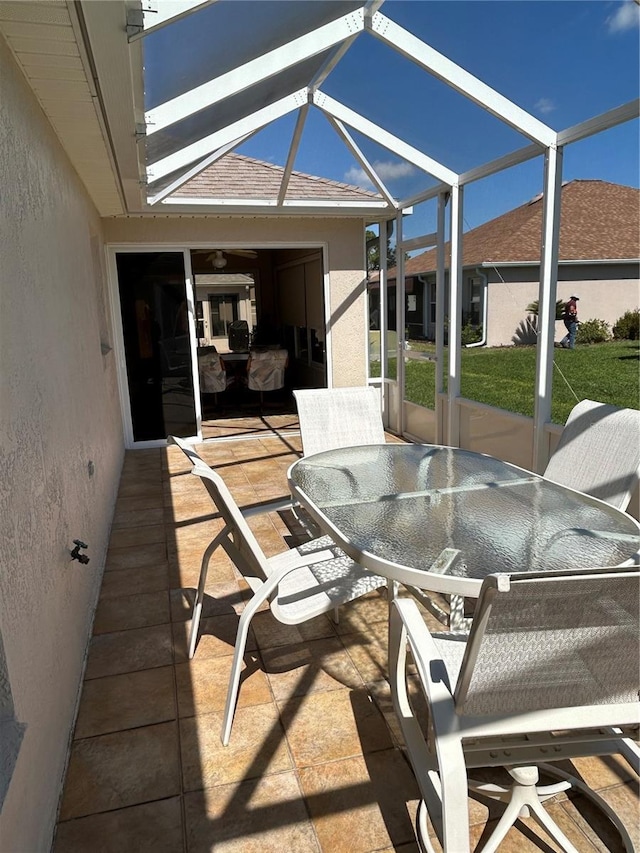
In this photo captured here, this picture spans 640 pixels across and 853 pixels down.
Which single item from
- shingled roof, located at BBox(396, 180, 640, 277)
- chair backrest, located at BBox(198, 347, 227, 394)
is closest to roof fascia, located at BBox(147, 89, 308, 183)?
shingled roof, located at BBox(396, 180, 640, 277)

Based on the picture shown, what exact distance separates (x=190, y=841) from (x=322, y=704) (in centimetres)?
78

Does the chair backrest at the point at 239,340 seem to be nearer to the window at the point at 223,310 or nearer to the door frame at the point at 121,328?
the window at the point at 223,310

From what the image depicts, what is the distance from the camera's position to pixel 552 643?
5.09 ft

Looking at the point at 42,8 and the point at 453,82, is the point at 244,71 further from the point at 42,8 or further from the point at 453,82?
the point at 42,8

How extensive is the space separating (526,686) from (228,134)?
4490 mm

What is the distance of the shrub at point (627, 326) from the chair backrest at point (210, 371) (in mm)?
5780

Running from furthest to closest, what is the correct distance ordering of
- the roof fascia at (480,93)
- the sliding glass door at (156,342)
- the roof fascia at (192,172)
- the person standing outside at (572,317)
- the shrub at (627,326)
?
the shrub at (627,326), the sliding glass door at (156,342), the person standing outside at (572,317), the roof fascia at (192,172), the roof fascia at (480,93)

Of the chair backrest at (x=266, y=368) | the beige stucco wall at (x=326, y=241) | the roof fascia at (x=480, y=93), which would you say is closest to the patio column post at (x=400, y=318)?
the beige stucco wall at (x=326, y=241)

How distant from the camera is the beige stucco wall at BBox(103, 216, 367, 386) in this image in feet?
23.0

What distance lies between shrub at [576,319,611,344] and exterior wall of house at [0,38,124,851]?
17.9 ft

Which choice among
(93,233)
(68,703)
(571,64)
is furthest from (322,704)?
(93,233)

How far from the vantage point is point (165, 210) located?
21.3 feet

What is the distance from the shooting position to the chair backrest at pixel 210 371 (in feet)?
29.3

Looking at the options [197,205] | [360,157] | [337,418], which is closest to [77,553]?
[337,418]
